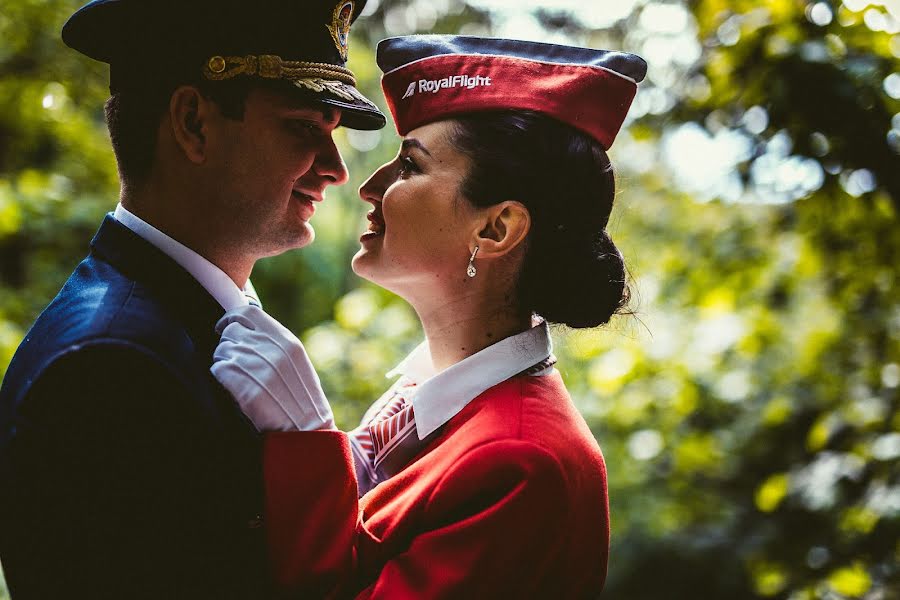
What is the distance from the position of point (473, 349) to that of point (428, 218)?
0.31 m

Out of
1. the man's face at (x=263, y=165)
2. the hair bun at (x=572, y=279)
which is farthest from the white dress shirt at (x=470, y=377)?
the man's face at (x=263, y=165)

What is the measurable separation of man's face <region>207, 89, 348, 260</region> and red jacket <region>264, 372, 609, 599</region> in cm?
48

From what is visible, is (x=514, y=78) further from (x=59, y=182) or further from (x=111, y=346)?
(x=59, y=182)

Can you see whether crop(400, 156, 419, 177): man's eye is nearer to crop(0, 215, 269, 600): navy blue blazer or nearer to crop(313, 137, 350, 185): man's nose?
crop(313, 137, 350, 185): man's nose

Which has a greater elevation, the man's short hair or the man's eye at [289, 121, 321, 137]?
A: the man's short hair

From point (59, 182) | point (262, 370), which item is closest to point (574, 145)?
point (262, 370)

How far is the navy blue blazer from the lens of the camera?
1.38 m

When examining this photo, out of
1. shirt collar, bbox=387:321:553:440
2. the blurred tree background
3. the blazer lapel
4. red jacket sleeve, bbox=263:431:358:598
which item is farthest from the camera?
the blurred tree background

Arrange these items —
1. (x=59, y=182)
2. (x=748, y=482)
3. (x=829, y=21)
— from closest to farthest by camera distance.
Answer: (x=829, y=21), (x=59, y=182), (x=748, y=482)

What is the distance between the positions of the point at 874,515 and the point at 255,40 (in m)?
2.42

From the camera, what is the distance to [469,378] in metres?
1.86

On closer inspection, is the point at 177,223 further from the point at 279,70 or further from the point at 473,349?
the point at 473,349

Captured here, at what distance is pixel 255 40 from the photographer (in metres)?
1.76

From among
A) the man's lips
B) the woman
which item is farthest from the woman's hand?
the man's lips
